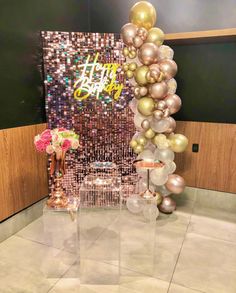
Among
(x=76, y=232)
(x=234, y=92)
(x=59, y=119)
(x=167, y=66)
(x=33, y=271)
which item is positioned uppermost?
(x=167, y=66)

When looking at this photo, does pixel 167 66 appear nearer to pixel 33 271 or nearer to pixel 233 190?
pixel 233 190

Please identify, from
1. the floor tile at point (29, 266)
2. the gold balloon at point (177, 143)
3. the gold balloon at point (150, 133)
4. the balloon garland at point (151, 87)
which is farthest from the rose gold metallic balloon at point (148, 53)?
the floor tile at point (29, 266)

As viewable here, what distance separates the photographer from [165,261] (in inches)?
72.0

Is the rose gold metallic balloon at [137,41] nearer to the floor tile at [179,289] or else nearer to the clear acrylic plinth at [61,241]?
the clear acrylic plinth at [61,241]

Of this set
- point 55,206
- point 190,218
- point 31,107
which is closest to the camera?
point 55,206

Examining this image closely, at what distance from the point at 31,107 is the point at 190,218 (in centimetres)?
191

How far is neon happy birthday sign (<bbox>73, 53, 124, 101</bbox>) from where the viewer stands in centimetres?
237

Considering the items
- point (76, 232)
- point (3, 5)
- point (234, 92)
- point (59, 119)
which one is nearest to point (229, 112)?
point (234, 92)

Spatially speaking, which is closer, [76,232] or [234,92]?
[76,232]

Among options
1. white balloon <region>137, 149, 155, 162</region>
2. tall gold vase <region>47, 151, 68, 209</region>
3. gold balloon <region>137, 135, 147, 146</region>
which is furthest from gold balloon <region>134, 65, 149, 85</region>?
tall gold vase <region>47, 151, 68, 209</region>

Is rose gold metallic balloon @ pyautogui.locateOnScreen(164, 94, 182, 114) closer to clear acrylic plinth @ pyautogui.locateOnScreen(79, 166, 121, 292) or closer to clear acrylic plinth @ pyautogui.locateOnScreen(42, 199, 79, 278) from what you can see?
clear acrylic plinth @ pyautogui.locateOnScreen(79, 166, 121, 292)

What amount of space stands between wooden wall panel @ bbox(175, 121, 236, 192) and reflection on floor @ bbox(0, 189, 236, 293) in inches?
16.4

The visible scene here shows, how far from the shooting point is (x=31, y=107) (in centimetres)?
231

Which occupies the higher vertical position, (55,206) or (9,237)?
(55,206)
